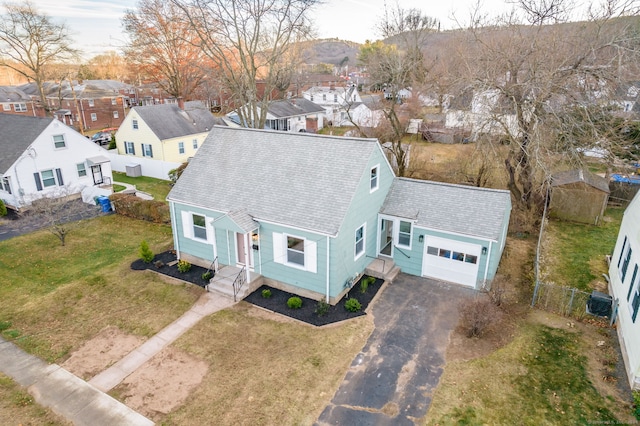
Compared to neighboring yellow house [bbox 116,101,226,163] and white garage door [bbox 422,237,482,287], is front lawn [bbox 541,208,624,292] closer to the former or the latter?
white garage door [bbox 422,237,482,287]

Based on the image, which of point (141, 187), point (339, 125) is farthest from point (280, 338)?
→ point (339, 125)

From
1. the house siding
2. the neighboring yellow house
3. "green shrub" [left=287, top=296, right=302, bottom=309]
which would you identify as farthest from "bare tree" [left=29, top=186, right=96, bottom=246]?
the house siding

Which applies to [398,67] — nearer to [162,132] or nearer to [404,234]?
[404,234]

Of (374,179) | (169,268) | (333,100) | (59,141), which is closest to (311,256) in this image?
(374,179)

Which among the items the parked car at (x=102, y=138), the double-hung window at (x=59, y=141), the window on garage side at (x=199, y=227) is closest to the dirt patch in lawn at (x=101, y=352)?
the window on garage side at (x=199, y=227)

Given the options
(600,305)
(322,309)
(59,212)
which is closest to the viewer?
(600,305)

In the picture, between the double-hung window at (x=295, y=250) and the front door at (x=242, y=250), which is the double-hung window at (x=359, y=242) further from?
the front door at (x=242, y=250)
